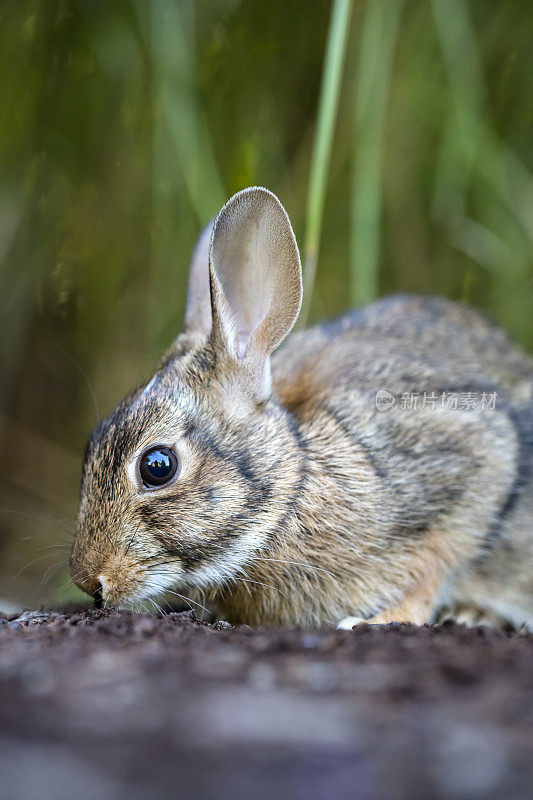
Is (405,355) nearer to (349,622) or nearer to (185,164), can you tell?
Result: (349,622)

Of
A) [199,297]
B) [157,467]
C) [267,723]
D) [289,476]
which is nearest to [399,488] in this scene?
[289,476]

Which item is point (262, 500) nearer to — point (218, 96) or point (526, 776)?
point (526, 776)

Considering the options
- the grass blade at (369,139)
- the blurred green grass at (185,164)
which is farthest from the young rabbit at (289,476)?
the blurred green grass at (185,164)

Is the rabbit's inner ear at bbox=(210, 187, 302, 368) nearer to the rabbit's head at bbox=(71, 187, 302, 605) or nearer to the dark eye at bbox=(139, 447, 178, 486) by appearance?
the rabbit's head at bbox=(71, 187, 302, 605)

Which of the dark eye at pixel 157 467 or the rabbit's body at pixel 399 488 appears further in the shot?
the rabbit's body at pixel 399 488

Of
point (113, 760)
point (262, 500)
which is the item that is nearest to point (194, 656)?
point (113, 760)

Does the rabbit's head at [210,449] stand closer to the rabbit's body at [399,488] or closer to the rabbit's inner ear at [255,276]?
the rabbit's inner ear at [255,276]
